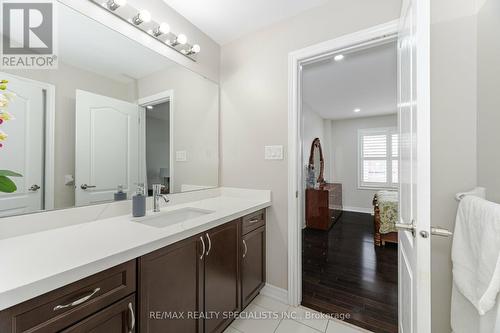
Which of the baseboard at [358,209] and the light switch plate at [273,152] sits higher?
the light switch plate at [273,152]

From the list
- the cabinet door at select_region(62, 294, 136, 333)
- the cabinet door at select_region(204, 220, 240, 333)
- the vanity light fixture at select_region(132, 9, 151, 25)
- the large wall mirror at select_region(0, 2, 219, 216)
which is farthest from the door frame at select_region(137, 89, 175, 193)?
the cabinet door at select_region(62, 294, 136, 333)

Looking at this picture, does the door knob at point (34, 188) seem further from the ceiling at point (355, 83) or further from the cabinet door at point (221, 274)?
the ceiling at point (355, 83)

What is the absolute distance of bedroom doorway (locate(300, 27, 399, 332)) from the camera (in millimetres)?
1815

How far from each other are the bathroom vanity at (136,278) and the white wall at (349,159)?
4.57m

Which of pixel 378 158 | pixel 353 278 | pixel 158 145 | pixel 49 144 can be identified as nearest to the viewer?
pixel 49 144

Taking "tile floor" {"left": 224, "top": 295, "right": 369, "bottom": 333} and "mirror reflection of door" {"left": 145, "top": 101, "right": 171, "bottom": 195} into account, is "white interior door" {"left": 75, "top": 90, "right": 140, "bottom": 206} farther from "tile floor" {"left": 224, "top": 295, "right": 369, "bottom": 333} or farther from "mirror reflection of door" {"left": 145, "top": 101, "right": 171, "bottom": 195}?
"tile floor" {"left": 224, "top": 295, "right": 369, "bottom": 333}

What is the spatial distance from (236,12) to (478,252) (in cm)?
214

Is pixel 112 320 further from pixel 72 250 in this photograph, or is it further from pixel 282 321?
pixel 282 321

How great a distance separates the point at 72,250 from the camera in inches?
32.2

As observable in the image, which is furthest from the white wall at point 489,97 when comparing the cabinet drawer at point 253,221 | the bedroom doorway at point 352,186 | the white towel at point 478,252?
the cabinet drawer at point 253,221

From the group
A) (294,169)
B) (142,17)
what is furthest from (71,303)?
(142,17)

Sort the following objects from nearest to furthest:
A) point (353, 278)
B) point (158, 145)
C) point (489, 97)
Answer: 1. point (489, 97)
2. point (158, 145)
3. point (353, 278)

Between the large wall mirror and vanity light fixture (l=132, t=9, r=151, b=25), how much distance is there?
0.49 feet

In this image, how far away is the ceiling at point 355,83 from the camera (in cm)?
238
